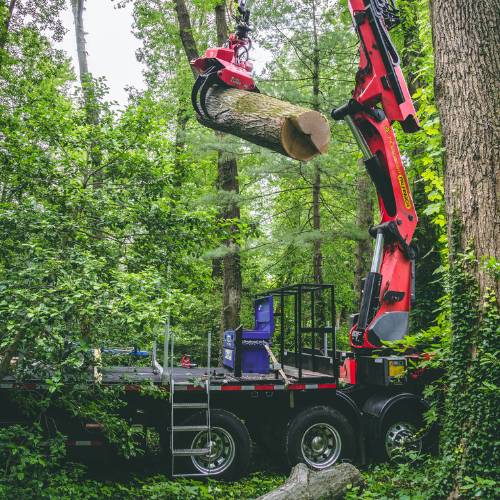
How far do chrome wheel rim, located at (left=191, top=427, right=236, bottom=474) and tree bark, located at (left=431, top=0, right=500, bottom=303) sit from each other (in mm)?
4206

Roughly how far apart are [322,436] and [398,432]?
1226 mm

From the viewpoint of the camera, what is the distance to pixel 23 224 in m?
5.93

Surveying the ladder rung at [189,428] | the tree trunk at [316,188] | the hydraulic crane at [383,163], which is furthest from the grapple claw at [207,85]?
the tree trunk at [316,188]

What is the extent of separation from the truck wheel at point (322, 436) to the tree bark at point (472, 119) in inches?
153

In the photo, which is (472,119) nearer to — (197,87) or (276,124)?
(276,124)

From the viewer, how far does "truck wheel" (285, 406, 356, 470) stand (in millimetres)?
7828

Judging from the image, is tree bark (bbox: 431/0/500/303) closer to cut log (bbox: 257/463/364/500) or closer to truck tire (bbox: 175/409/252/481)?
cut log (bbox: 257/463/364/500)

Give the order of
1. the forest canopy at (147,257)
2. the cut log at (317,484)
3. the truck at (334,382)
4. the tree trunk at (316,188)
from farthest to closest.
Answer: the tree trunk at (316,188)
the truck at (334,382)
the cut log at (317,484)
the forest canopy at (147,257)

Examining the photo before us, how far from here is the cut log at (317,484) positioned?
229 inches

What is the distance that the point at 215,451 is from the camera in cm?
746

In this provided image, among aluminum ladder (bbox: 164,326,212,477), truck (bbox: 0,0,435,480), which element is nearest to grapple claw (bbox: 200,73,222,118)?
truck (bbox: 0,0,435,480)

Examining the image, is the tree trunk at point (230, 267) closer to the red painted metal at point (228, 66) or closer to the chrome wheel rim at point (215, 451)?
the chrome wheel rim at point (215, 451)

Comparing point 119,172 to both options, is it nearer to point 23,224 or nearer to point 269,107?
point 23,224

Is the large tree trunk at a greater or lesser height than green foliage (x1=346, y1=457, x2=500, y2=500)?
greater
